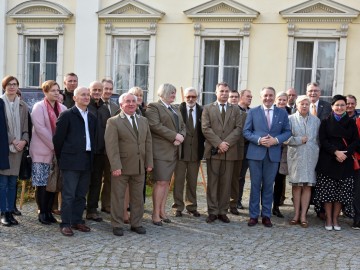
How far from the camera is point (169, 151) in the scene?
663 cm

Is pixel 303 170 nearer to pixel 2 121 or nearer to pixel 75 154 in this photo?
pixel 75 154

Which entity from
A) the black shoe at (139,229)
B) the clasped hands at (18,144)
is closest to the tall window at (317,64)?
the black shoe at (139,229)

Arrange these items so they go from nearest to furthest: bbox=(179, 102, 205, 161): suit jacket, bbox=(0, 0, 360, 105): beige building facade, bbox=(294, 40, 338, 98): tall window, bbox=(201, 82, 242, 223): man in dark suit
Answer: bbox=(201, 82, 242, 223): man in dark suit, bbox=(179, 102, 205, 161): suit jacket, bbox=(0, 0, 360, 105): beige building facade, bbox=(294, 40, 338, 98): tall window

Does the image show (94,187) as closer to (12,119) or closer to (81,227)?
(81,227)

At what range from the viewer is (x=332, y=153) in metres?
6.46

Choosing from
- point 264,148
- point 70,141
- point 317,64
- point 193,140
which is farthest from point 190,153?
point 317,64

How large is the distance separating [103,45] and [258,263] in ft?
32.3

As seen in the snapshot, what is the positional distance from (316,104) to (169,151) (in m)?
2.58

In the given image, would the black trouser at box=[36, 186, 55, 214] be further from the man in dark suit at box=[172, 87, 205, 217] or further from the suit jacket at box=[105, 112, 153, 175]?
the man in dark suit at box=[172, 87, 205, 217]

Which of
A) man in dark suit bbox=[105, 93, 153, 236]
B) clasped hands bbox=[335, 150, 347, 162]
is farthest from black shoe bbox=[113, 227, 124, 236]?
clasped hands bbox=[335, 150, 347, 162]

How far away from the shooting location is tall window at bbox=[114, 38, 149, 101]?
1362cm

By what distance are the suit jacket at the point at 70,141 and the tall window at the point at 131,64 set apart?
306 inches

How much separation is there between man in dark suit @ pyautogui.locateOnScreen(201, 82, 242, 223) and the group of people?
1 cm

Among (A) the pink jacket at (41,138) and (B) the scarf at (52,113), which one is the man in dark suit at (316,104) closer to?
(B) the scarf at (52,113)
